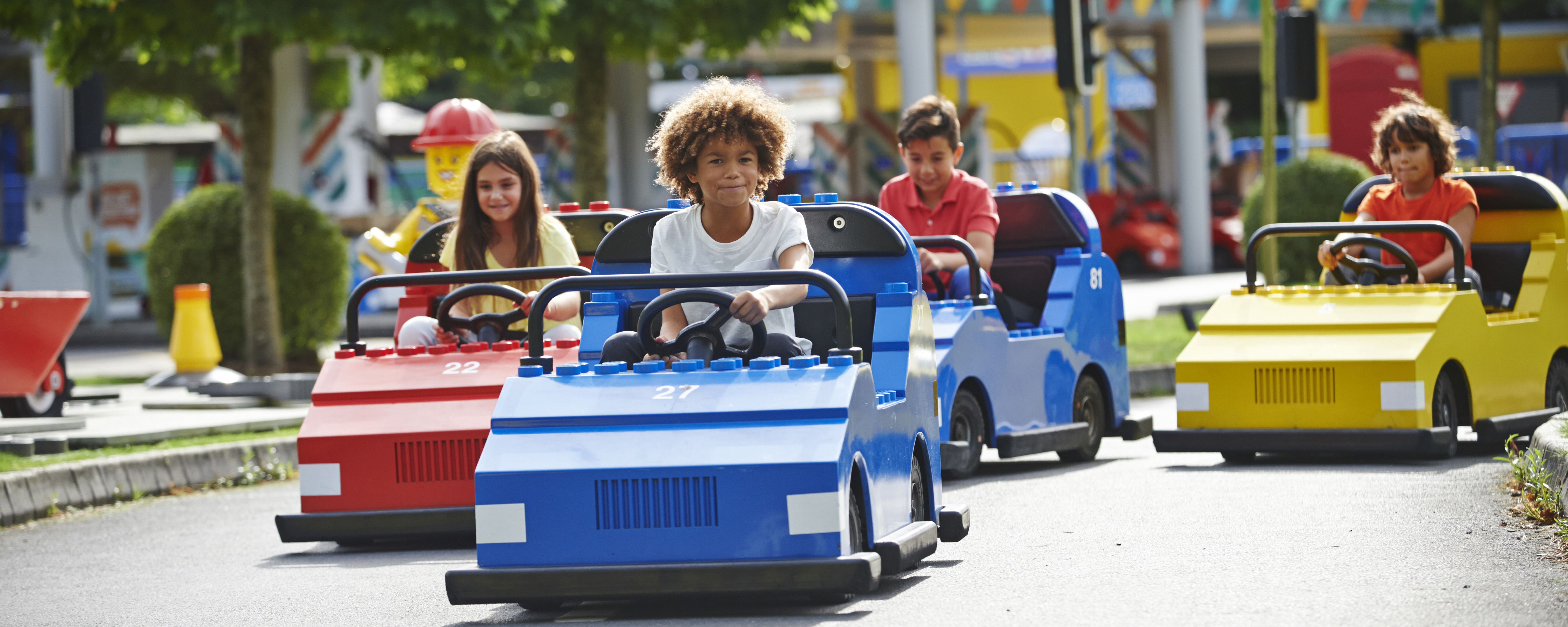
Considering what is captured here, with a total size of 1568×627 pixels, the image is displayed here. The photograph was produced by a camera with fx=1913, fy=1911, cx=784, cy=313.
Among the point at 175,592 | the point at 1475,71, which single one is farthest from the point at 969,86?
the point at 175,592

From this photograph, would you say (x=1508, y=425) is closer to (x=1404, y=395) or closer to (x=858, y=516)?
(x=1404, y=395)

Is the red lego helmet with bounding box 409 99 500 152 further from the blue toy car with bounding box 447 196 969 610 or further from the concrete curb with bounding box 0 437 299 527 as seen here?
the blue toy car with bounding box 447 196 969 610

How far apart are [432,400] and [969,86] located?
44801 mm

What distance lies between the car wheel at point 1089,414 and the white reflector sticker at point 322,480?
3.75m

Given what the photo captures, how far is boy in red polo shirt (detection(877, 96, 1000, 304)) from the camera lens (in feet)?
30.2

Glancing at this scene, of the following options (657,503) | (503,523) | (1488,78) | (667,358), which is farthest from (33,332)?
(1488,78)

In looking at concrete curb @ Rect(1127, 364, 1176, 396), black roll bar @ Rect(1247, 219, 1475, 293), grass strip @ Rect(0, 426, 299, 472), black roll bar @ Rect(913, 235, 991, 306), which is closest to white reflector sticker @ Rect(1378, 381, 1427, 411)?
black roll bar @ Rect(1247, 219, 1475, 293)

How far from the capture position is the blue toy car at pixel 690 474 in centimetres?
512

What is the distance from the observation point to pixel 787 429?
5234 millimetres

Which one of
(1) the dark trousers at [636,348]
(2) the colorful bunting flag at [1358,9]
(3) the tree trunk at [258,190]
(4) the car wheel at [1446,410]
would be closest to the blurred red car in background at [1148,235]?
(2) the colorful bunting flag at [1358,9]

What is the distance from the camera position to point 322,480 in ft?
24.0

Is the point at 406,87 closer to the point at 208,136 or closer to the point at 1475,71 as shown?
the point at 208,136

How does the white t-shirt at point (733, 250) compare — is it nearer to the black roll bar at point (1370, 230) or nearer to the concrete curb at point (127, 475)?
the black roll bar at point (1370, 230)

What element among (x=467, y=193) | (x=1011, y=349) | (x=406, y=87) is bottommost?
(x=1011, y=349)
